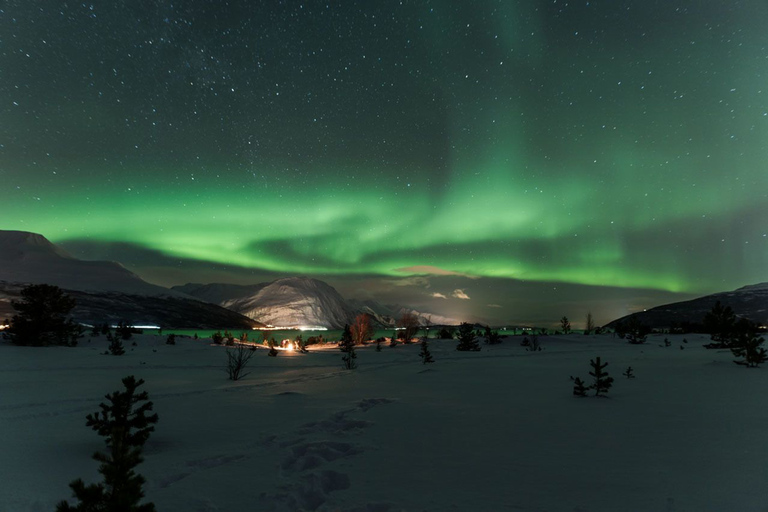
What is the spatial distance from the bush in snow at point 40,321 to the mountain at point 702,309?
11979 cm

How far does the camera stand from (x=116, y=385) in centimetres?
1388

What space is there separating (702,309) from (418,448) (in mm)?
156772

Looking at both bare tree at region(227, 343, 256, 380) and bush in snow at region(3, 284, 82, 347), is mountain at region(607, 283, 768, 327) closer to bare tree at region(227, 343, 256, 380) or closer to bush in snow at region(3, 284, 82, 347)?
bare tree at region(227, 343, 256, 380)

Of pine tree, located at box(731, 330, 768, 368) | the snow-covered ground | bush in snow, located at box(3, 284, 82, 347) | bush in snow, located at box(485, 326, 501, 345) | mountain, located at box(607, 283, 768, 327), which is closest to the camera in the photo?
the snow-covered ground

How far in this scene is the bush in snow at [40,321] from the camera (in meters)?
27.4

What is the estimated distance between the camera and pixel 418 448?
655 centimetres

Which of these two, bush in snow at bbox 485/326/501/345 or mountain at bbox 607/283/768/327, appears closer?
bush in snow at bbox 485/326/501/345

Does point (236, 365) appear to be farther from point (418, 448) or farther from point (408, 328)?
point (408, 328)

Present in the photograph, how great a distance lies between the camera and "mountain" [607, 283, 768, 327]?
4635 inches

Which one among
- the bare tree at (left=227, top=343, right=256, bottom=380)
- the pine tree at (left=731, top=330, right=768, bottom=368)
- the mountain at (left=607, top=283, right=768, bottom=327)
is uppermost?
the mountain at (left=607, top=283, right=768, bottom=327)

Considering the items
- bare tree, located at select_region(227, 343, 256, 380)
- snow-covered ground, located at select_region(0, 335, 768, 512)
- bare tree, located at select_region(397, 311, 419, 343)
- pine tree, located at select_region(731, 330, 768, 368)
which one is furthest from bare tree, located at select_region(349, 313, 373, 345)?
pine tree, located at select_region(731, 330, 768, 368)

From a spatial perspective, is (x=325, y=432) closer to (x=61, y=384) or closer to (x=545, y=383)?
(x=545, y=383)

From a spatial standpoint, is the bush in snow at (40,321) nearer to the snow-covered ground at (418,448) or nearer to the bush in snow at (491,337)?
the snow-covered ground at (418,448)

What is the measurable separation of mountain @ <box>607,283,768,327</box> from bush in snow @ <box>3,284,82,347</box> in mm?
119787
